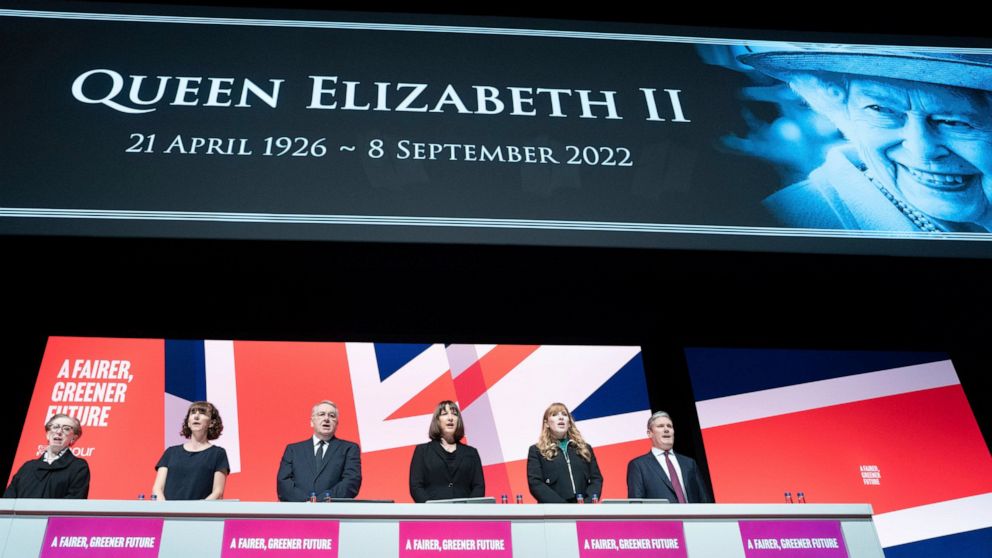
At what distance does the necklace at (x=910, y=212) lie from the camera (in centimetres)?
371

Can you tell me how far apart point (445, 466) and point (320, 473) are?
584 millimetres

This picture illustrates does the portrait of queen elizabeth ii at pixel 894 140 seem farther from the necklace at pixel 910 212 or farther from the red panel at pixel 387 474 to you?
the red panel at pixel 387 474

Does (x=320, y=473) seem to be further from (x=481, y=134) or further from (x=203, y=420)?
(x=481, y=134)

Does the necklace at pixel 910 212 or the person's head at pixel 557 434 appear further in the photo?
the person's head at pixel 557 434

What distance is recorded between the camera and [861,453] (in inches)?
192

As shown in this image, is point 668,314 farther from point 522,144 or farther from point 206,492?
point 206,492

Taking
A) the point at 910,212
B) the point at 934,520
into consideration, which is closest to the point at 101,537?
the point at 910,212

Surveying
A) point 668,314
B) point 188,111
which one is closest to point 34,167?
point 188,111

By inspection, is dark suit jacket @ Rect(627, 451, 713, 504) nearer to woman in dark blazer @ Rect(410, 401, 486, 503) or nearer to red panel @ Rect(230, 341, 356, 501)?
woman in dark blazer @ Rect(410, 401, 486, 503)

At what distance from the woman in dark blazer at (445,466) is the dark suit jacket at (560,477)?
0.83ft

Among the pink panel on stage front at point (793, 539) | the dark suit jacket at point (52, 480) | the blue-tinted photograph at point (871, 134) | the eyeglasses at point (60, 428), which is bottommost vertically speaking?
the pink panel on stage front at point (793, 539)

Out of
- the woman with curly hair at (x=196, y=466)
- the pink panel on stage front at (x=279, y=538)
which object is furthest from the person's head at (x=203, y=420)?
the pink panel on stage front at (x=279, y=538)

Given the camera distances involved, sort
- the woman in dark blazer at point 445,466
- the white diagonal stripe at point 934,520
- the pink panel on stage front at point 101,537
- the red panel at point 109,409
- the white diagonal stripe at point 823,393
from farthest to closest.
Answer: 1. the white diagonal stripe at point 823,393
2. the white diagonal stripe at point 934,520
3. the red panel at point 109,409
4. the woman in dark blazer at point 445,466
5. the pink panel on stage front at point 101,537

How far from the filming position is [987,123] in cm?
412
